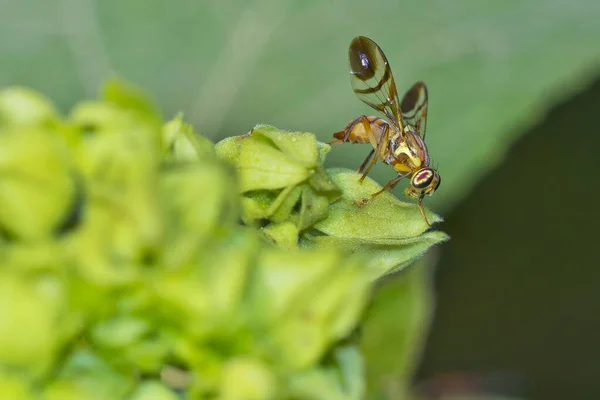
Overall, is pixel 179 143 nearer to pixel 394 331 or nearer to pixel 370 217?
pixel 370 217

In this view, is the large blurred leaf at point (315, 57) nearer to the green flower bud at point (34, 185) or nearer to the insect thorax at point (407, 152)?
the insect thorax at point (407, 152)

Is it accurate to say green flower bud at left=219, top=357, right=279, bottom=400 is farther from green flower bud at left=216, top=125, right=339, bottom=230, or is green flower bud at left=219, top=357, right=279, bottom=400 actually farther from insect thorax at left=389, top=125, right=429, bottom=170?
insect thorax at left=389, top=125, right=429, bottom=170

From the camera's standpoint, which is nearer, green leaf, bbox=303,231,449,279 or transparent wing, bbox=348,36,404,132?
green leaf, bbox=303,231,449,279

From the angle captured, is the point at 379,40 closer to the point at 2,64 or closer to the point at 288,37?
the point at 288,37

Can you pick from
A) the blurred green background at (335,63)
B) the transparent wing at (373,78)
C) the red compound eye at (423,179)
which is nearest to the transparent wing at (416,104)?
the transparent wing at (373,78)

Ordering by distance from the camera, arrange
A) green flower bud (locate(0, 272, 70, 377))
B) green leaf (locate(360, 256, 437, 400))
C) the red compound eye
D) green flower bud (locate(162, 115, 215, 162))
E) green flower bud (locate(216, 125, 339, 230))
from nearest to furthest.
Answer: green flower bud (locate(0, 272, 70, 377)) → green flower bud (locate(162, 115, 215, 162)) → green flower bud (locate(216, 125, 339, 230)) → the red compound eye → green leaf (locate(360, 256, 437, 400))

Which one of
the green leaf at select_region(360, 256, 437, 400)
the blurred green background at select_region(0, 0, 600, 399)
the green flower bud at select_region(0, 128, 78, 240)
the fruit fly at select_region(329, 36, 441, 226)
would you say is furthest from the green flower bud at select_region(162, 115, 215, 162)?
the blurred green background at select_region(0, 0, 600, 399)
